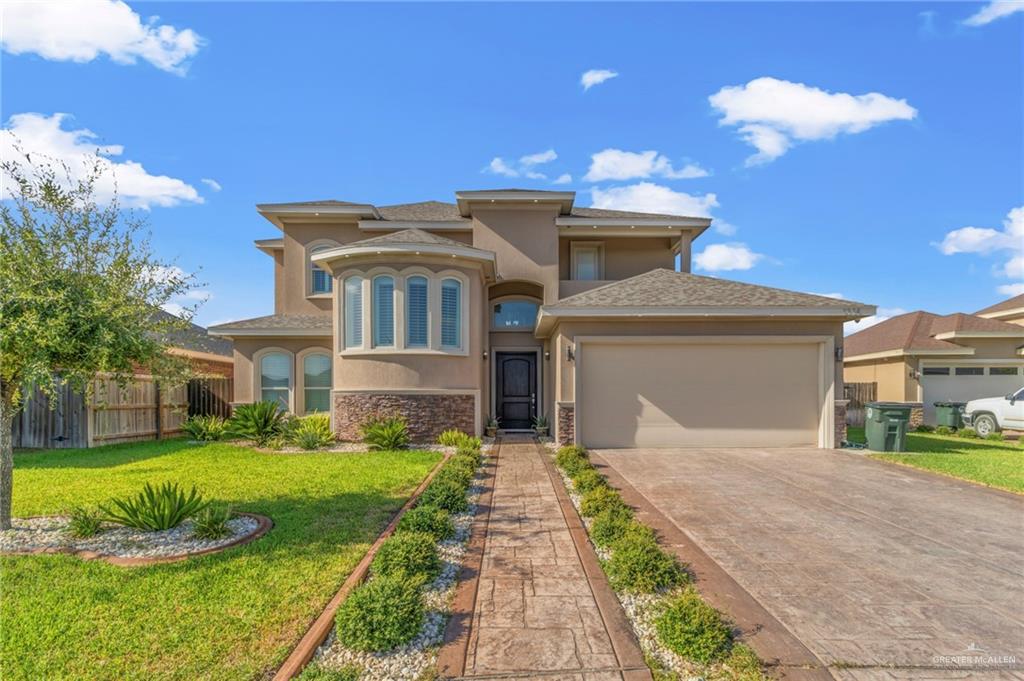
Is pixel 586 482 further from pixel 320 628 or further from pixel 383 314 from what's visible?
pixel 383 314

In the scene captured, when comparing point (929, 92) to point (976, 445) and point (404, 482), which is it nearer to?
point (976, 445)

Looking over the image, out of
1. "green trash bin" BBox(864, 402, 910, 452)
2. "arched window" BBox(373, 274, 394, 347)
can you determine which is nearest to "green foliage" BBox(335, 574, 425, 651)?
"arched window" BBox(373, 274, 394, 347)

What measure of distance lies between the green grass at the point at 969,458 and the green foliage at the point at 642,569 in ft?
23.8

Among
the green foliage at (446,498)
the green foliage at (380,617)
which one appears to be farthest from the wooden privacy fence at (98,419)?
the green foliage at (380,617)

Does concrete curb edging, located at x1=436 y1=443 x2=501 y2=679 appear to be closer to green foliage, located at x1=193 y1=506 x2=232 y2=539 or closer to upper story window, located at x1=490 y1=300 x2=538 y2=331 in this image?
green foliage, located at x1=193 y1=506 x2=232 y2=539

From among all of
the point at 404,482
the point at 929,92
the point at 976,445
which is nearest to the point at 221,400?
the point at 404,482

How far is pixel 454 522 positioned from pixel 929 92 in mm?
13246

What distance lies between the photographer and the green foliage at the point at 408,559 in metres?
4.03

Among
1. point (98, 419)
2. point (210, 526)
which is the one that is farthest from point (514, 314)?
point (98, 419)

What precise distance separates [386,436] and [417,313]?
307 centimetres

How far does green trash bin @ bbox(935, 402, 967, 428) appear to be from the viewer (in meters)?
15.3

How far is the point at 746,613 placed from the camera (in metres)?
3.63

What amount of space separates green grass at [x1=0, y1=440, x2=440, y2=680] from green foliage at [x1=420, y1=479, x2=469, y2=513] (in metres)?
0.59

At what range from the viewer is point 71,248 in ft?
17.3
